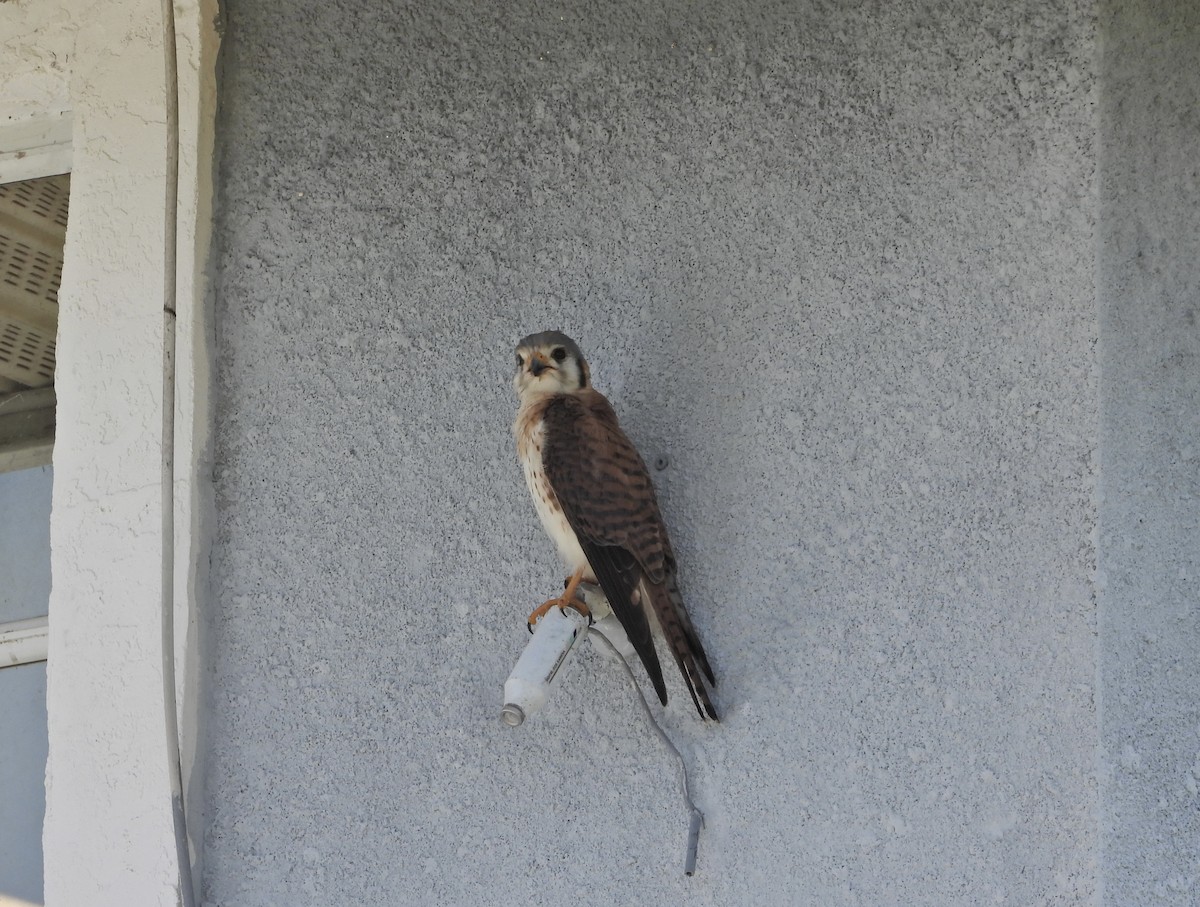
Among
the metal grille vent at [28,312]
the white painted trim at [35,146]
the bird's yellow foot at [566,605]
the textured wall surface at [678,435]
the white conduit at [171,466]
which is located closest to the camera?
the textured wall surface at [678,435]

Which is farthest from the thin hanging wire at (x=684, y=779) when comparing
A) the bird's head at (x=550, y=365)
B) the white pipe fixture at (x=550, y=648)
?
the bird's head at (x=550, y=365)

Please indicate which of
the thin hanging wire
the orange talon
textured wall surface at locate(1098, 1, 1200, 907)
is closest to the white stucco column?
the orange talon

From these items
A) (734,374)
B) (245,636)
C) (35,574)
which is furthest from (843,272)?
(35,574)

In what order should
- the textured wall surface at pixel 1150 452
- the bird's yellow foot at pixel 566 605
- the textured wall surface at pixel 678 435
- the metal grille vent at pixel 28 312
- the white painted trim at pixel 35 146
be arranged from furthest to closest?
1. the metal grille vent at pixel 28 312
2. the white painted trim at pixel 35 146
3. the bird's yellow foot at pixel 566 605
4. the textured wall surface at pixel 678 435
5. the textured wall surface at pixel 1150 452

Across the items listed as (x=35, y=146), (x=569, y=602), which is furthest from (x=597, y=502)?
(x=35, y=146)

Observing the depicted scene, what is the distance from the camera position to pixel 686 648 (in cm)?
191

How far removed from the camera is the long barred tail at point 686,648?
6.23 feet

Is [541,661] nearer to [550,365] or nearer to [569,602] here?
[569,602]

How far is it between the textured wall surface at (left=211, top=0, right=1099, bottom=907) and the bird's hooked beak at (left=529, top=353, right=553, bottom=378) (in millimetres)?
124

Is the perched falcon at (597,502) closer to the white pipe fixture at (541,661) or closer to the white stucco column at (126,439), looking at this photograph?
the white pipe fixture at (541,661)

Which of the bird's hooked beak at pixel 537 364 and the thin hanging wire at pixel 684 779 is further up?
the bird's hooked beak at pixel 537 364

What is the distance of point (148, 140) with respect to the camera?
2357 mm

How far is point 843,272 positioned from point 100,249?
1332 mm

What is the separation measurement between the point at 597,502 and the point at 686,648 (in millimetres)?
258
